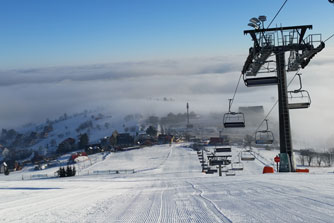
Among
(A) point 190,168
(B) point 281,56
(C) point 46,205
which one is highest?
(B) point 281,56

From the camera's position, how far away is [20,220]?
6582 millimetres

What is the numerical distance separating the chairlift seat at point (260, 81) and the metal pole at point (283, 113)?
1892 millimetres

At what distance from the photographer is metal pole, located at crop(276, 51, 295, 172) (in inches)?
888

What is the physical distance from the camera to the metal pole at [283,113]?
74.0 feet

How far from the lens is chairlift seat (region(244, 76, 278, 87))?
19.5m

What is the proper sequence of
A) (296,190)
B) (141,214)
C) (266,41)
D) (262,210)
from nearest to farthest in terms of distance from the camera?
(262,210) → (141,214) → (296,190) → (266,41)

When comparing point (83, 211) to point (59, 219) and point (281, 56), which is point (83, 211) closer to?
point (59, 219)

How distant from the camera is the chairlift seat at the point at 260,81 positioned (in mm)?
19517

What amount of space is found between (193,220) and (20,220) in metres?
3.44

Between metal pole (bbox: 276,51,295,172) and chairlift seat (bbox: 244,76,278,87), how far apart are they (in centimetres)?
189

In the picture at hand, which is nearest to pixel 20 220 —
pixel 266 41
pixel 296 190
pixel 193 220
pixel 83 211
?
pixel 83 211

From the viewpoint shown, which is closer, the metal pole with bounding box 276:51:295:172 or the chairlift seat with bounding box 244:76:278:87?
the chairlift seat with bounding box 244:76:278:87

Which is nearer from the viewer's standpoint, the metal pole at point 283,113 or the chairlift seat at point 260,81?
the chairlift seat at point 260,81

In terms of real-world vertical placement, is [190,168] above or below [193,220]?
below
